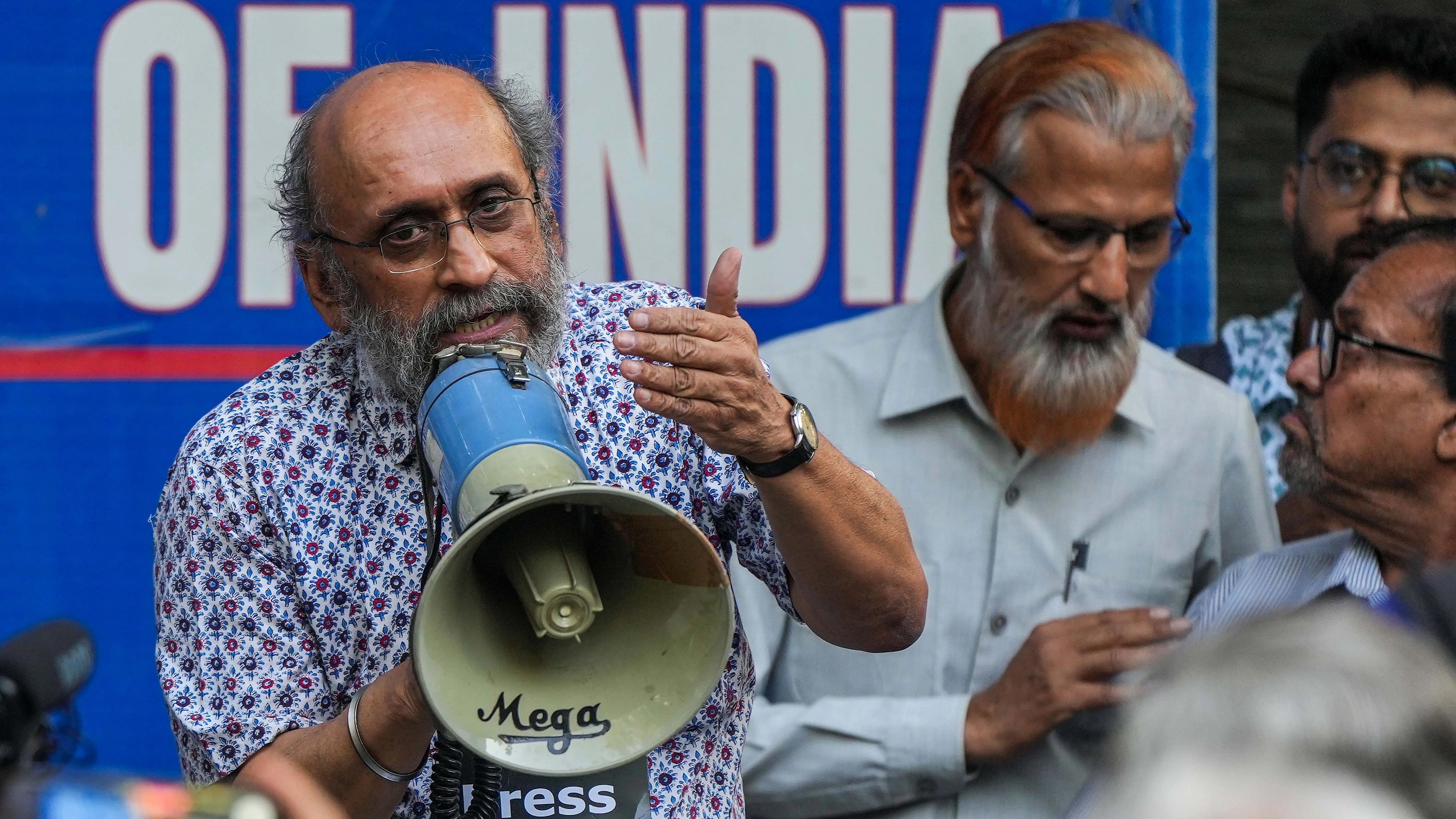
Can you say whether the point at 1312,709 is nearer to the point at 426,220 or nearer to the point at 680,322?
the point at 680,322

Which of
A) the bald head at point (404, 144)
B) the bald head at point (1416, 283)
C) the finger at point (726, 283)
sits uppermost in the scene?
the bald head at point (404, 144)

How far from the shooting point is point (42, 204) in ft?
11.2

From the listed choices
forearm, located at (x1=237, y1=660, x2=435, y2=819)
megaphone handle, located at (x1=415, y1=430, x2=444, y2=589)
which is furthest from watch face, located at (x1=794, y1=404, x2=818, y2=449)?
forearm, located at (x1=237, y1=660, x2=435, y2=819)

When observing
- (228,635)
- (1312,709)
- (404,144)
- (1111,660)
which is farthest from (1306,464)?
(1312,709)

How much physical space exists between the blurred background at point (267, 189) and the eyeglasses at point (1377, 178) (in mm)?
252

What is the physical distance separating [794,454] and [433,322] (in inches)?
21.7

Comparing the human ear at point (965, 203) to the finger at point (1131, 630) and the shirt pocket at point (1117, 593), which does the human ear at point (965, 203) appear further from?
the finger at point (1131, 630)

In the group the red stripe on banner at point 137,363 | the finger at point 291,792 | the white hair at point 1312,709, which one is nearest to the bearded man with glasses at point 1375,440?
the white hair at point 1312,709

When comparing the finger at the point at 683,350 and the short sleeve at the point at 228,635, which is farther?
the short sleeve at the point at 228,635

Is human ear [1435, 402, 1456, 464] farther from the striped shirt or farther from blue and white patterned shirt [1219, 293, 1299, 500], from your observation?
blue and white patterned shirt [1219, 293, 1299, 500]

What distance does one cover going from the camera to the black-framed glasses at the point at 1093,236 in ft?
10.2

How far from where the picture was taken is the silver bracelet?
2.04 meters

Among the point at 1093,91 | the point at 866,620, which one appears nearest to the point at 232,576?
the point at 866,620

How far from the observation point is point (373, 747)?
6.66 feet
